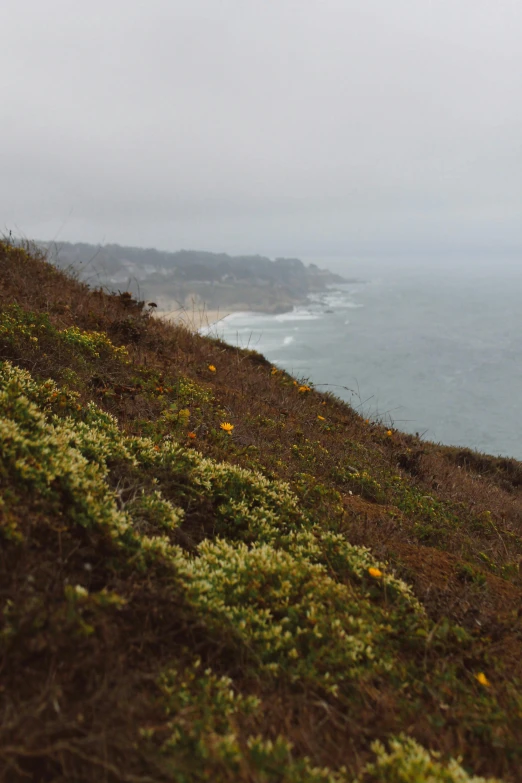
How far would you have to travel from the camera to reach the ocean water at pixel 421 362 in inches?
2502

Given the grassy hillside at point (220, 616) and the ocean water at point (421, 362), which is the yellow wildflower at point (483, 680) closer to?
the grassy hillside at point (220, 616)

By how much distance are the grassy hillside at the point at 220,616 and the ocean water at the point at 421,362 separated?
326 inches

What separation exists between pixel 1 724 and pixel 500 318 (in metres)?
180

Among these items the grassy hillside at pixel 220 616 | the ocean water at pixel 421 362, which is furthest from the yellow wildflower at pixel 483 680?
the ocean water at pixel 421 362

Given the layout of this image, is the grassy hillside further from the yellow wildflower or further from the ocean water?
the ocean water

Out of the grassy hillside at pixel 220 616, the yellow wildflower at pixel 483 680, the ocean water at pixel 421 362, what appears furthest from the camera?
the ocean water at pixel 421 362

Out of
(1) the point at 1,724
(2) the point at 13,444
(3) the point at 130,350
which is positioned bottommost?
(1) the point at 1,724

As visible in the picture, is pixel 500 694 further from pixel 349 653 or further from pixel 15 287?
pixel 15 287

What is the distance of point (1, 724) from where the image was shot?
7.18 feet

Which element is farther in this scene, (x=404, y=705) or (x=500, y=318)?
(x=500, y=318)

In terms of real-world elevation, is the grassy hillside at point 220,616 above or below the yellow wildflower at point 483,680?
above

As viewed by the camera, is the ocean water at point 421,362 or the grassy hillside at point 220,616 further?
the ocean water at point 421,362

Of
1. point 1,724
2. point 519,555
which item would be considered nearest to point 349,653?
point 1,724

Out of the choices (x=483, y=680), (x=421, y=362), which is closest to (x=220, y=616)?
(x=483, y=680)
